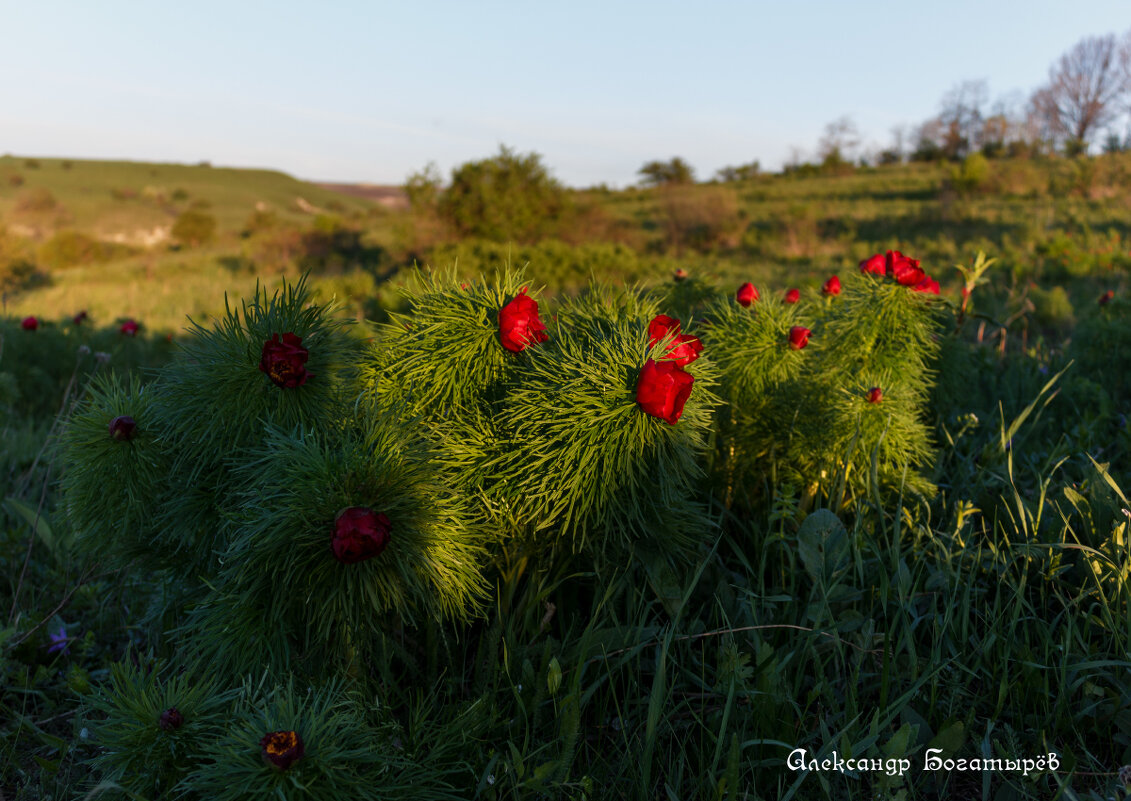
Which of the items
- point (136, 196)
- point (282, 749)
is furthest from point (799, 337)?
point (136, 196)

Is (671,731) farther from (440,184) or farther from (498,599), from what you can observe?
(440,184)


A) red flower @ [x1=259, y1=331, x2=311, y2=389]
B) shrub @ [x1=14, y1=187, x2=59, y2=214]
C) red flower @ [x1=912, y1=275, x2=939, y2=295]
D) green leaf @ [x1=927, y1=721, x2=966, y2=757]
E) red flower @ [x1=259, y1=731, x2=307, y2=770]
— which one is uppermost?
shrub @ [x1=14, y1=187, x2=59, y2=214]

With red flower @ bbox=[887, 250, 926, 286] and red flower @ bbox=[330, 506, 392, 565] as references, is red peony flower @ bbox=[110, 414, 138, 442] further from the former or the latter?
red flower @ bbox=[887, 250, 926, 286]

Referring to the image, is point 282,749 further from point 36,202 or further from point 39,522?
point 36,202

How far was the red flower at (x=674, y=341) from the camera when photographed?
4.54ft

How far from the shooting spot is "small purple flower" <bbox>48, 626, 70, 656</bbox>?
1.89 m

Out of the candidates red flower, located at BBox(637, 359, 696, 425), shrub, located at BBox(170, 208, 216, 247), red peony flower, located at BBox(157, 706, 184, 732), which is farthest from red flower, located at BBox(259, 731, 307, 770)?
shrub, located at BBox(170, 208, 216, 247)

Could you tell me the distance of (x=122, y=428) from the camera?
138 cm

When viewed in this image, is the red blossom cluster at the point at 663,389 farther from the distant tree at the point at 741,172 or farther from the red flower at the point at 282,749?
the distant tree at the point at 741,172

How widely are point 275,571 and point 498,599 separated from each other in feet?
1.78

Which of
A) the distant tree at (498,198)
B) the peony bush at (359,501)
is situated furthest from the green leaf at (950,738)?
the distant tree at (498,198)

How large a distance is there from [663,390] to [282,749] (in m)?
0.77

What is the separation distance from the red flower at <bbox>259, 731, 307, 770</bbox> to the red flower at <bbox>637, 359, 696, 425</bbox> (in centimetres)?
73

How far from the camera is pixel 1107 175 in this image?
17.5m
